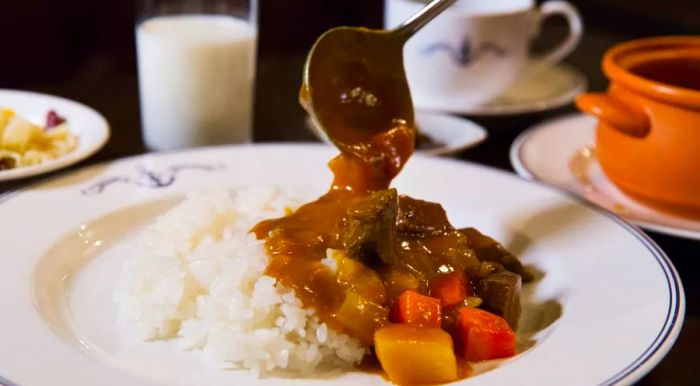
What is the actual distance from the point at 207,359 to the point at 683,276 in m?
1.18

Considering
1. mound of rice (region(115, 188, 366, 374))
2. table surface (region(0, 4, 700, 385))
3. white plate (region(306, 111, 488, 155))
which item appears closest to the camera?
mound of rice (region(115, 188, 366, 374))

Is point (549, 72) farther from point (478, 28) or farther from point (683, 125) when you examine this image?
point (683, 125)

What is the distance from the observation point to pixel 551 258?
1.99 metres

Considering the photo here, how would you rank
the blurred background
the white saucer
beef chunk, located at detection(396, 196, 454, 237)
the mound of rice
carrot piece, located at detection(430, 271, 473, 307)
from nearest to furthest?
1. the mound of rice
2. carrot piece, located at detection(430, 271, 473, 307)
3. beef chunk, located at detection(396, 196, 454, 237)
4. the white saucer
5. the blurred background

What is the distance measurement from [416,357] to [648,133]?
1.07m

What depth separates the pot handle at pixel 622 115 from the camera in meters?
2.23

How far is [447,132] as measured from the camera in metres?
2.78

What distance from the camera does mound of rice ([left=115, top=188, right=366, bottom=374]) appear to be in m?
1.64

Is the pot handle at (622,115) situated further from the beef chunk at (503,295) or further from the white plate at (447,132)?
the beef chunk at (503,295)

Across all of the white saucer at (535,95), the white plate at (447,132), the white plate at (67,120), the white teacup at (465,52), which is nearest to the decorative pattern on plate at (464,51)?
the white teacup at (465,52)

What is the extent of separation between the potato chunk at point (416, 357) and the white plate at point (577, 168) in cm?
77

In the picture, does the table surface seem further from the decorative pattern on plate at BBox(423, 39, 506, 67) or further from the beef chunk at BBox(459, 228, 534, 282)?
the beef chunk at BBox(459, 228, 534, 282)

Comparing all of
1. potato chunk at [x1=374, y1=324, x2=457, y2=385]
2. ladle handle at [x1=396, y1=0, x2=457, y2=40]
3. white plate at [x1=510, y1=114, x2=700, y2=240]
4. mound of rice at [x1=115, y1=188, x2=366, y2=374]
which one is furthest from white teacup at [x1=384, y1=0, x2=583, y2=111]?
potato chunk at [x1=374, y1=324, x2=457, y2=385]

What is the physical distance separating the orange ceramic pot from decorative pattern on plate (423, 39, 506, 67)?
0.72 meters
